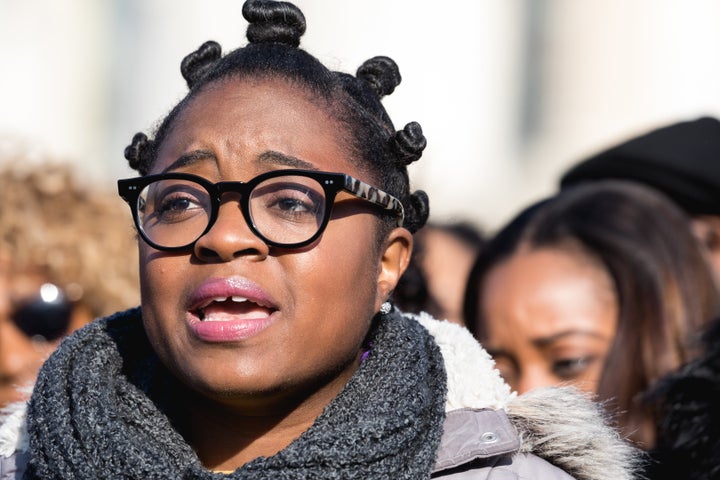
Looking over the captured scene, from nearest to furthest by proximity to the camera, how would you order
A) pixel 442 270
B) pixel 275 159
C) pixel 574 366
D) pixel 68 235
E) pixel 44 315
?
pixel 275 159
pixel 574 366
pixel 44 315
pixel 68 235
pixel 442 270

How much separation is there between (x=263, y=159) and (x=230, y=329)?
37 cm

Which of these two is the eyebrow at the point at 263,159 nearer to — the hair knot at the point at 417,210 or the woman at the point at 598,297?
the hair knot at the point at 417,210

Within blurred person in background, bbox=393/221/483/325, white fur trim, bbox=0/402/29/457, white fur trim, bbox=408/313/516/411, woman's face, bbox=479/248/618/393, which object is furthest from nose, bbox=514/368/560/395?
white fur trim, bbox=0/402/29/457

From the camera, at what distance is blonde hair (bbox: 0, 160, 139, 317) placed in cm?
446

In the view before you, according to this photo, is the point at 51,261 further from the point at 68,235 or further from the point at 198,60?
the point at 198,60

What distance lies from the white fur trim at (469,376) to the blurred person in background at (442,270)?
5.18 feet

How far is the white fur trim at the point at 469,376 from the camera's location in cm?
270

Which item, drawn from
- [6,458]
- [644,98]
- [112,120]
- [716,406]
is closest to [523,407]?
[716,406]

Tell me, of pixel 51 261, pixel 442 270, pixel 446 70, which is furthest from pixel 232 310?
pixel 446 70

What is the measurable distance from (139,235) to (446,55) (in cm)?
801

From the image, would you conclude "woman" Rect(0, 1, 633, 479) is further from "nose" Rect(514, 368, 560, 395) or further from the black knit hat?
the black knit hat

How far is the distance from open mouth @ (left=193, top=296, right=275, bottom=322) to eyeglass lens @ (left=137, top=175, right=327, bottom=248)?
141 mm

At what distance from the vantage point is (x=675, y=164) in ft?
15.8

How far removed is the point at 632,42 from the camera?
9984 millimetres
